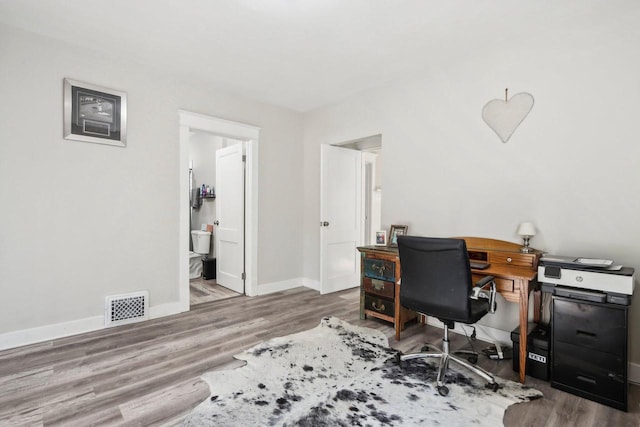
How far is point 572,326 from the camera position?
202 centimetres

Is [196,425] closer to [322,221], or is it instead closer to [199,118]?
[322,221]

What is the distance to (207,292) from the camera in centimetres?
437

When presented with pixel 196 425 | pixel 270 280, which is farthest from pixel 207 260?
pixel 196 425

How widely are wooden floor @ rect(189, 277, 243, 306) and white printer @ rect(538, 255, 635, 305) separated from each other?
352cm

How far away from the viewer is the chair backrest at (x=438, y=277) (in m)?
2.02

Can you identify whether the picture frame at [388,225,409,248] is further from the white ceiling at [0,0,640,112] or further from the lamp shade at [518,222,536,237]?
the white ceiling at [0,0,640,112]

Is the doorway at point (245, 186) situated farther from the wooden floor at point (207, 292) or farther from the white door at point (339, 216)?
the white door at point (339, 216)

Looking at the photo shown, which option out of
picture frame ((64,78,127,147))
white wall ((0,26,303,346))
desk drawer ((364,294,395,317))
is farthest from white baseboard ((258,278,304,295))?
picture frame ((64,78,127,147))

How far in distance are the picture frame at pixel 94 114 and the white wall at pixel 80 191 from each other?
0.06m

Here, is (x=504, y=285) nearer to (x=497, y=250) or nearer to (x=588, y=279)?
(x=497, y=250)

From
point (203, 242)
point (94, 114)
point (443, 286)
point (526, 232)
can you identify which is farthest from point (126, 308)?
point (526, 232)

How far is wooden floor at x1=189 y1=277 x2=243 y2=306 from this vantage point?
13.2ft

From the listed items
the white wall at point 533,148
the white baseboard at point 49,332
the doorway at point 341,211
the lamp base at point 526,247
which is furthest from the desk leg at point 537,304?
the white baseboard at point 49,332

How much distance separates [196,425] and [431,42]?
329cm
